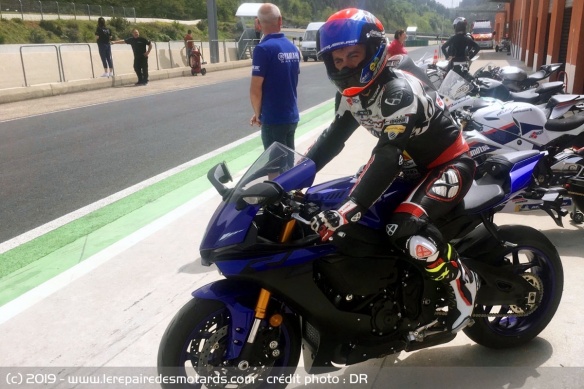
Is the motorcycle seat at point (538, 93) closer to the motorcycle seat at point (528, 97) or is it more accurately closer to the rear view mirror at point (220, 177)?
the motorcycle seat at point (528, 97)

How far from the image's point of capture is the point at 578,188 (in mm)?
5188

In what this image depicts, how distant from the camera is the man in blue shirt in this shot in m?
5.52

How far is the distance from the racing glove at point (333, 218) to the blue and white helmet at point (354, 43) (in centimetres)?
63

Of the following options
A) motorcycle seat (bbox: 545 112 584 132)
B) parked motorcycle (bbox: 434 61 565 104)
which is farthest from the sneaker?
parked motorcycle (bbox: 434 61 565 104)

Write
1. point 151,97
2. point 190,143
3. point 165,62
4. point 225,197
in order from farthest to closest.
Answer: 1. point 165,62
2. point 151,97
3. point 190,143
4. point 225,197

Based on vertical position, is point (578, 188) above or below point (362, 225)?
below

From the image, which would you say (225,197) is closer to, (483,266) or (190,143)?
(483,266)

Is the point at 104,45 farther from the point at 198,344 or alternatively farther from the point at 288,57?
the point at 198,344

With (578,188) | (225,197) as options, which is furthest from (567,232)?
(225,197)

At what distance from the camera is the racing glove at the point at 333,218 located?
101 inches

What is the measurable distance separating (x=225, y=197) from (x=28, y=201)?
5.17 metres

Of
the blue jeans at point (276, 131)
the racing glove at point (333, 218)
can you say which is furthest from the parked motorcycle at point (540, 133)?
the racing glove at point (333, 218)

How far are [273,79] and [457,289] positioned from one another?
3136mm

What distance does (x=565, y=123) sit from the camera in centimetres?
538
